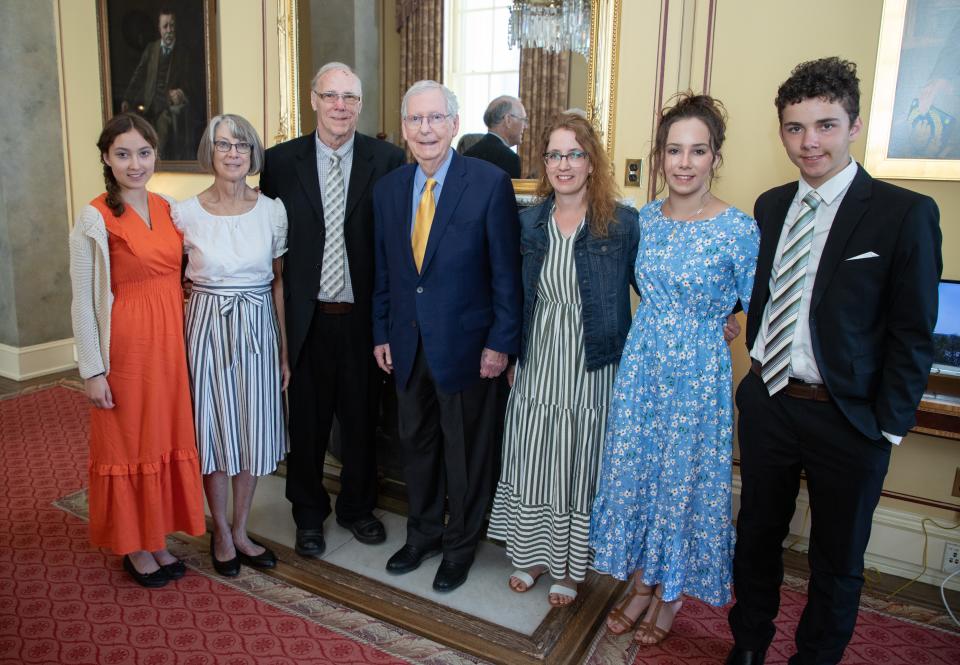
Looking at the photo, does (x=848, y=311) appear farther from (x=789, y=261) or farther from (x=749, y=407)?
(x=749, y=407)

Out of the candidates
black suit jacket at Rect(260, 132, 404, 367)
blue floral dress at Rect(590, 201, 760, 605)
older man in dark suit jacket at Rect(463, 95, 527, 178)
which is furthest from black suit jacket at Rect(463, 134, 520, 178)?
blue floral dress at Rect(590, 201, 760, 605)

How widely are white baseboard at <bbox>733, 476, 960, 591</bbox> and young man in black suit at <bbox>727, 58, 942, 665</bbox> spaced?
1.17m

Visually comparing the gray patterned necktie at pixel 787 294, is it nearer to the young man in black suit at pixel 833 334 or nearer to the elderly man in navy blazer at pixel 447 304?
the young man in black suit at pixel 833 334

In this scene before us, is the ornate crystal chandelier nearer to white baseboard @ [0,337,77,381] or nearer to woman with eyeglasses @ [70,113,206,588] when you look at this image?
woman with eyeglasses @ [70,113,206,588]

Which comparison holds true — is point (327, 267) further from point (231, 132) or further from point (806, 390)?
point (806, 390)

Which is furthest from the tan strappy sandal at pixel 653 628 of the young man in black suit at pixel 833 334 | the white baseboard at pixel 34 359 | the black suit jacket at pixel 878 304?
the white baseboard at pixel 34 359

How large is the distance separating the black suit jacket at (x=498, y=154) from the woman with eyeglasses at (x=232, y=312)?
127cm

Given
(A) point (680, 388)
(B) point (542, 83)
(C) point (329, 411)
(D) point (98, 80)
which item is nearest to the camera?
(A) point (680, 388)

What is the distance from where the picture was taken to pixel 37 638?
2.28 metres

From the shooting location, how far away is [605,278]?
7.34 feet

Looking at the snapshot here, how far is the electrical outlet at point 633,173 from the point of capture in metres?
3.14

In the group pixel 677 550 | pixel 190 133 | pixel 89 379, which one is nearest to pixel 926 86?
pixel 677 550

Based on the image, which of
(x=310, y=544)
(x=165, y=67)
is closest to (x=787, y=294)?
(x=310, y=544)

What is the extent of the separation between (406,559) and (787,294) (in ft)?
5.76
